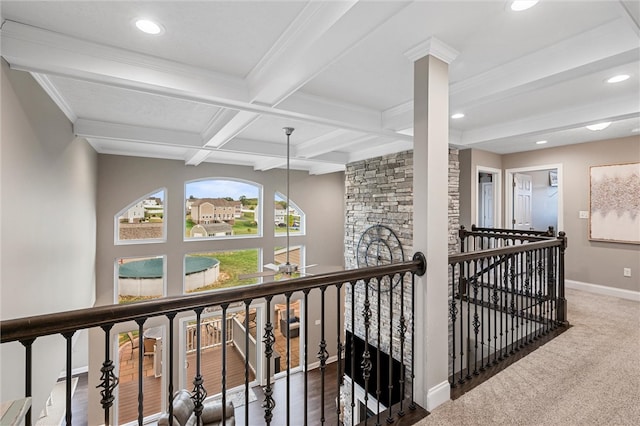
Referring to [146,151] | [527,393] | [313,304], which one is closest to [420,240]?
[527,393]

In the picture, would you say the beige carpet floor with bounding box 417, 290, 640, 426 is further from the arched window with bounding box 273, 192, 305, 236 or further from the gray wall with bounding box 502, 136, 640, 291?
the arched window with bounding box 273, 192, 305, 236

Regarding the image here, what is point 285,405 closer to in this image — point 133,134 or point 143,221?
point 143,221

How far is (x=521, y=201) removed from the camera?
19.2ft

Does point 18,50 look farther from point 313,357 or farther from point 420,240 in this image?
point 313,357

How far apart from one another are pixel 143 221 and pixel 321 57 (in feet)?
17.5

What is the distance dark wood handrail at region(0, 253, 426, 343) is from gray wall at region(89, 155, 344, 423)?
5.24 m

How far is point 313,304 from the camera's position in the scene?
765cm

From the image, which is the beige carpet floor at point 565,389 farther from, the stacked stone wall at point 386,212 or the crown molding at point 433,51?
the crown molding at point 433,51

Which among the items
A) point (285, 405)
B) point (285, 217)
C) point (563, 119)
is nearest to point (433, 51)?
point (563, 119)

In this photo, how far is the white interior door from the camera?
607 centimetres

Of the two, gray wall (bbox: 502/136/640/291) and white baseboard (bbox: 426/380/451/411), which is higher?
gray wall (bbox: 502/136/640/291)

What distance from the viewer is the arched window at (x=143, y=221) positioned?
5.66 metres

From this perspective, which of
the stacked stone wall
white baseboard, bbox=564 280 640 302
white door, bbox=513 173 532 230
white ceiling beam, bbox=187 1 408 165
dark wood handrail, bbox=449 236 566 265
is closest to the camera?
white ceiling beam, bbox=187 1 408 165

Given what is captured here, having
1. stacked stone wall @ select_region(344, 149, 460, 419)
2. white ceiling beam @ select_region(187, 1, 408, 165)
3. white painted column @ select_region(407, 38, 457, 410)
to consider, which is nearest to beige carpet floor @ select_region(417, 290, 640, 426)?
white painted column @ select_region(407, 38, 457, 410)
